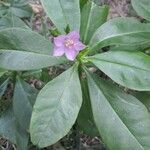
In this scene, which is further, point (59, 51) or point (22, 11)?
point (22, 11)

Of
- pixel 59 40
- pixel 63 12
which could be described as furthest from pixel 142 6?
pixel 59 40

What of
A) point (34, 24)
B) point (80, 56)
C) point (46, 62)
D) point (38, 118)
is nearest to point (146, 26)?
point (80, 56)

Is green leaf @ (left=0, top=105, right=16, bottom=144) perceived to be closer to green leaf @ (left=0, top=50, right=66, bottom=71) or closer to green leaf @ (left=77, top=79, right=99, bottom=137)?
green leaf @ (left=77, top=79, right=99, bottom=137)

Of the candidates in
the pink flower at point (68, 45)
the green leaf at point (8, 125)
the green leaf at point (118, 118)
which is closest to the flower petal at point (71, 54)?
the pink flower at point (68, 45)

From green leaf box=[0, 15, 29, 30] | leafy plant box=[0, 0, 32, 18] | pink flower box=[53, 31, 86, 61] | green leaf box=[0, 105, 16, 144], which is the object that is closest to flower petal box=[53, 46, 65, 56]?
pink flower box=[53, 31, 86, 61]

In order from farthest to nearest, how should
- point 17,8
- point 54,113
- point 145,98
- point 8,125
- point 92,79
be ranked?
point 17,8 → point 8,125 → point 145,98 → point 92,79 → point 54,113

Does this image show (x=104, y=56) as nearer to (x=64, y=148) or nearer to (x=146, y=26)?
(x=146, y=26)

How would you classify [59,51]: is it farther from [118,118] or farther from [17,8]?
[17,8]

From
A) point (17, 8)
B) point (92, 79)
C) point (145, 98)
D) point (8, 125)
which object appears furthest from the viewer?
point (17, 8)
